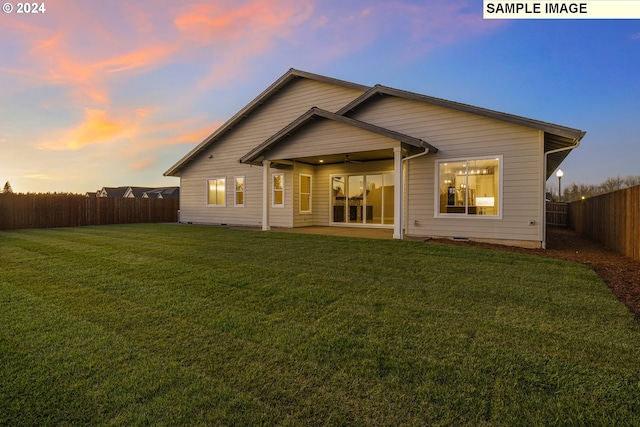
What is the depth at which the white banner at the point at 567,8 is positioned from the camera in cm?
781

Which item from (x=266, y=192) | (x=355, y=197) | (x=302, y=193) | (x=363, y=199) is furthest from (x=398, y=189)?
(x=302, y=193)

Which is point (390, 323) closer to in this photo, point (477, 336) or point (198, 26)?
point (477, 336)

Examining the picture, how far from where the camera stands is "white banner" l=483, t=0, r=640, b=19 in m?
7.81

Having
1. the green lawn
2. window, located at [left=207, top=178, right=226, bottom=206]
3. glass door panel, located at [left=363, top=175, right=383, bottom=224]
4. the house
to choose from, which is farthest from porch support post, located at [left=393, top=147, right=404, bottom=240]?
window, located at [left=207, top=178, right=226, bottom=206]

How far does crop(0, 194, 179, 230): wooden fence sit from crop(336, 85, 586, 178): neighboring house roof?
1559 cm

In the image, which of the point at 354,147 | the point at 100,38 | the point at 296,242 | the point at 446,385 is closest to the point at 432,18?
the point at 354,147

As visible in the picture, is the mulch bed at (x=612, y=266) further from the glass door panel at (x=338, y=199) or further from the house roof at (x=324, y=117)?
the glass door panel at (x=338, y=199)

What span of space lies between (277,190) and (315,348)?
36.5 feet

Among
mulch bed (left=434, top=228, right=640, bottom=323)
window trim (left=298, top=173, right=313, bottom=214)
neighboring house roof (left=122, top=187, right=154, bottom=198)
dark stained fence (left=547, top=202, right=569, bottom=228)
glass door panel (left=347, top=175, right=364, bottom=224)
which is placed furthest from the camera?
neighboring house roof (left=122, top=187, right=154, bottom=198)

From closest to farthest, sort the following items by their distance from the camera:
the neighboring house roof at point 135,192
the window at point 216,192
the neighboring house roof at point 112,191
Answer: the window at point 216,192 < the neighboring house roof at point 135,192 < the neighboring house roof at point 112,191

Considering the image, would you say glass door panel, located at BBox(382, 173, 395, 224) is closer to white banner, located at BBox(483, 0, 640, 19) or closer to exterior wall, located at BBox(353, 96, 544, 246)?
exterior wall, located at BBox(353, 96, 544, 246)

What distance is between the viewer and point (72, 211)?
16719 mm

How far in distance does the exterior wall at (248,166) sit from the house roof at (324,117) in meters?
2.32

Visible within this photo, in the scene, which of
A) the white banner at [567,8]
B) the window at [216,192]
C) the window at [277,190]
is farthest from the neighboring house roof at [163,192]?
the white banner at [567,8]
